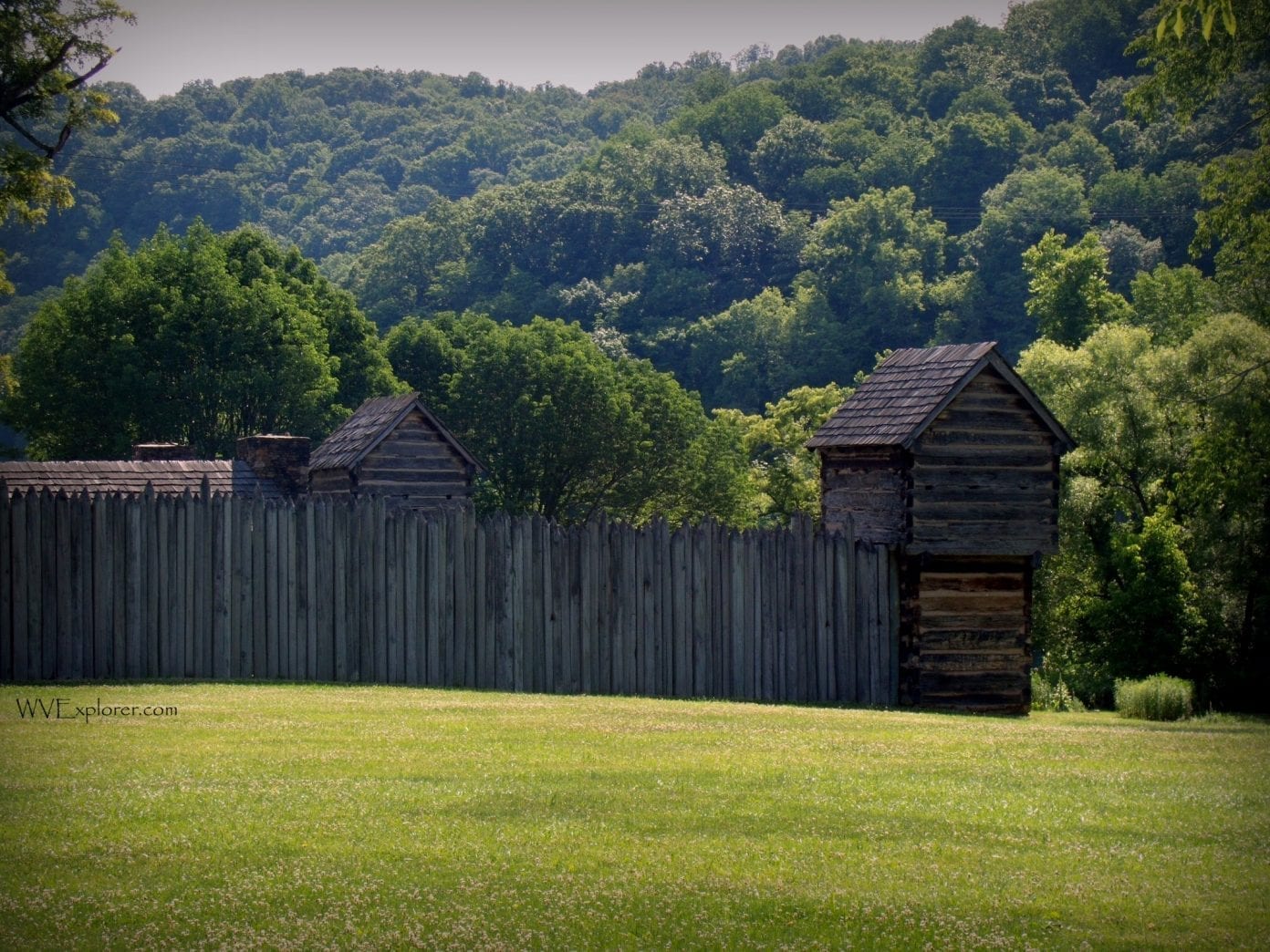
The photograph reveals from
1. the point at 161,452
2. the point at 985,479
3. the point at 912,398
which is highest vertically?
the point at 912,398

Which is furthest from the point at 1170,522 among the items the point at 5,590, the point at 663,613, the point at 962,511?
the point at 5,590

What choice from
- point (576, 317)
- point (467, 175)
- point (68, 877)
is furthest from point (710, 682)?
point (467, 175)

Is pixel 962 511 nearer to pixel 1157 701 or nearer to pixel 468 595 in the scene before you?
pixel 1157 701

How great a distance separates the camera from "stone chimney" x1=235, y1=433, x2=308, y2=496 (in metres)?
33.2

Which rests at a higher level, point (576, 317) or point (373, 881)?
point (576, 317)

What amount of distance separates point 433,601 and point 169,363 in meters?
28.6


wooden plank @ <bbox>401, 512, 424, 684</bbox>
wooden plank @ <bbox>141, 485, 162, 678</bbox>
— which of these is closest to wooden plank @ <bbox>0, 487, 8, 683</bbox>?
wooden plank @ <bbox>141, 485, 162, 678</bbox>

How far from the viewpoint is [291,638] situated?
21.3 metres

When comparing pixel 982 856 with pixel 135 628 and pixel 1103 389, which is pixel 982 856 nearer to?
pixel 135 628

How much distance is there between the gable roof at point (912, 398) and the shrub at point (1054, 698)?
812 centimetres

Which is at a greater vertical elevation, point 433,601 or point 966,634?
point 433,601

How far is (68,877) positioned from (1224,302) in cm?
3519

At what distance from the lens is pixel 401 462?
3266 centimetres

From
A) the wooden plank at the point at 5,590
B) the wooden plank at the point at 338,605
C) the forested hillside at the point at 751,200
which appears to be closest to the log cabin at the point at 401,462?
the wooden plank at the point at 338,605
